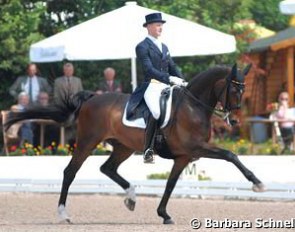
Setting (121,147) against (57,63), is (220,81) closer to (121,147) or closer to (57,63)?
(121,147)

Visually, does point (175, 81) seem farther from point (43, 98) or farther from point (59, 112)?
point (43, 98)

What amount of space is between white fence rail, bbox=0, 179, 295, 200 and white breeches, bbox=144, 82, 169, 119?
3.20 m

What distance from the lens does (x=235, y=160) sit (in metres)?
10.8

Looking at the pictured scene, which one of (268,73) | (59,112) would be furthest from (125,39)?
(268,73)

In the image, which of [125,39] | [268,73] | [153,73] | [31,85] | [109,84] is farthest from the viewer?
[268,73]

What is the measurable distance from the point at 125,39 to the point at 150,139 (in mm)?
5349

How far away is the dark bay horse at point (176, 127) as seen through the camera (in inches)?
441

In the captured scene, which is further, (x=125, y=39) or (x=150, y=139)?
(x=125, y=39)

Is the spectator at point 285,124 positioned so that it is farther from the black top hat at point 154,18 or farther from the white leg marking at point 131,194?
the black top hat at point 154,18

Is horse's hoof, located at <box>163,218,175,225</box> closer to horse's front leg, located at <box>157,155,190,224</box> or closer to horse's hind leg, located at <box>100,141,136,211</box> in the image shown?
horse's front leg, located at <box>157,155,190,224</box>

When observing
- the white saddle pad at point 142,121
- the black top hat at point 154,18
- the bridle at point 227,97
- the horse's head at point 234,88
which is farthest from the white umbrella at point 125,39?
the horse's head at point 234,88

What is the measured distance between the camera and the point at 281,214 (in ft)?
40.3

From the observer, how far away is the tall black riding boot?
1157 centimetres

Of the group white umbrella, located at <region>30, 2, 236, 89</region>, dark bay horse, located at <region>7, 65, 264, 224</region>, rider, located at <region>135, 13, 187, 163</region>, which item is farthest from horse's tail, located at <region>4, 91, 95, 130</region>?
white umbrella, located at <region>30, 2, 236, 89</region>
